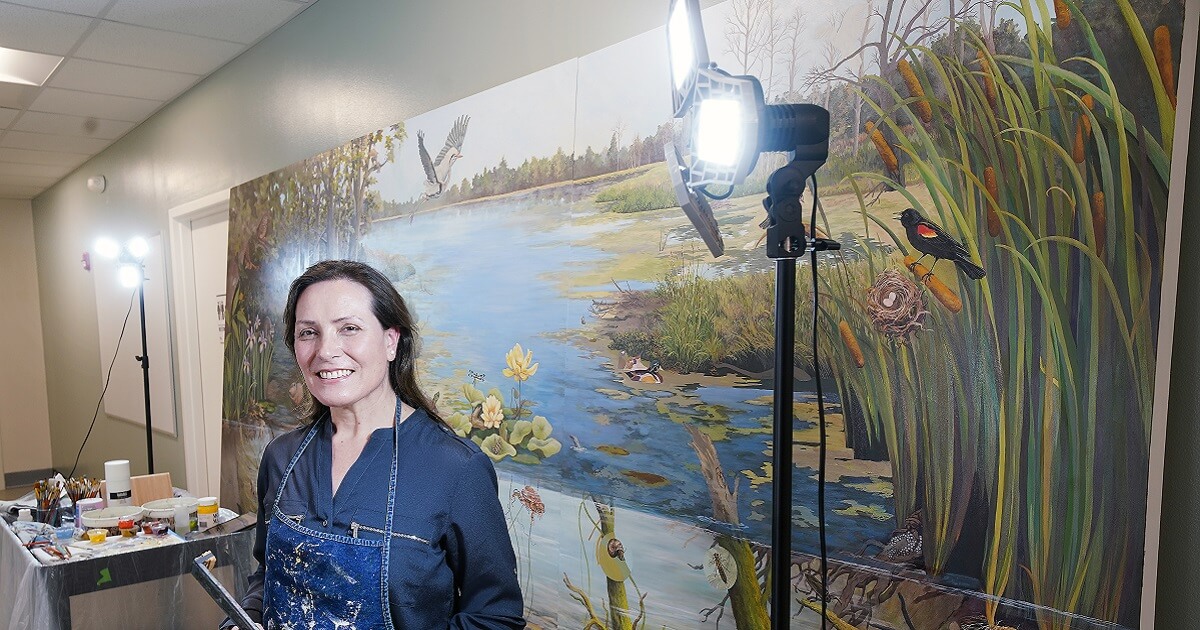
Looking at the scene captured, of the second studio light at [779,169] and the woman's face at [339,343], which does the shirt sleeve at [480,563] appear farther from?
the second studio light at [779,169]

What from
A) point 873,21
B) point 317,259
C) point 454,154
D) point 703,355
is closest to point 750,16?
point 873,21

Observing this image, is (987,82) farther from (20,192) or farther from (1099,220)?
(20,192)

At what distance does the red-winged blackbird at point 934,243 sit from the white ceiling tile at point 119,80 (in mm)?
3431

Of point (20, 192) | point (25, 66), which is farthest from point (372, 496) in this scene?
point (20, 192)

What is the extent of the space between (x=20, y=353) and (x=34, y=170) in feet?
6.19

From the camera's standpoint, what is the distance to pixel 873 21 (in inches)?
52.2

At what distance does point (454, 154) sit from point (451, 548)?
125 cm

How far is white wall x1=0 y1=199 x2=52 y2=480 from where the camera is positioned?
650cm

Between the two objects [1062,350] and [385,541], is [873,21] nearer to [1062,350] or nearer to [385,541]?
[1062,350]

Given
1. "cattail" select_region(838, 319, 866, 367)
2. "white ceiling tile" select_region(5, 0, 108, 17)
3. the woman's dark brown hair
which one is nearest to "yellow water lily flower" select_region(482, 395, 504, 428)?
the woman's dark brown hair

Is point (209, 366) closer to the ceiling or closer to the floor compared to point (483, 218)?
closer to the floor

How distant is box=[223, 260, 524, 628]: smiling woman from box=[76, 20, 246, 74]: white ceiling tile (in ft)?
7.39

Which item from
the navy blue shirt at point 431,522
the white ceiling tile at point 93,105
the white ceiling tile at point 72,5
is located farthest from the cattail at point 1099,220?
the white ceiling tile at point 93,105

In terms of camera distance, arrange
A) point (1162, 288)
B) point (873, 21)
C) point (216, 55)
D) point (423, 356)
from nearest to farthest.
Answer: point (1162, 288) → point (873, 21) → point (423, 356) → point (216, 55)
